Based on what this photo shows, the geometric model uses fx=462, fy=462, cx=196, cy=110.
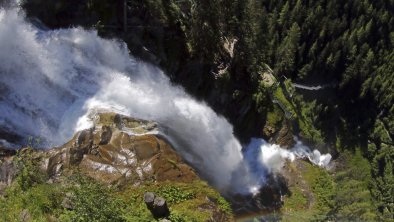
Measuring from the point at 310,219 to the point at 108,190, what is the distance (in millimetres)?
15650

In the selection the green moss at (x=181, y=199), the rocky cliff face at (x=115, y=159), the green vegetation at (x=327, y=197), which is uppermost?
the rocky cliff face at (x=115, y=159)

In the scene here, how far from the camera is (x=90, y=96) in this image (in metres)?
27.4

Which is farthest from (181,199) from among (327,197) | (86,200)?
(327,197)

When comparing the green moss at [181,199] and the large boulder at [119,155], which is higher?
the large boulder at [119,155]

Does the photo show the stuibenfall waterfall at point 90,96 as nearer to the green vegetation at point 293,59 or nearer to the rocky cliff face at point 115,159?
the rocky cliff face at point 115,159

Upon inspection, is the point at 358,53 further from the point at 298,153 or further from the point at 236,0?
the point at 236,0

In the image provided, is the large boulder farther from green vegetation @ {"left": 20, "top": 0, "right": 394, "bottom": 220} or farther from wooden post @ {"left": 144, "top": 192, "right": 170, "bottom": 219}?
green vegetation @ {"left": 20, "top": 0, "right": 394, "bottom": 220}

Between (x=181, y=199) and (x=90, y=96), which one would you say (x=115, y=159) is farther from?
(x=90, y=96)

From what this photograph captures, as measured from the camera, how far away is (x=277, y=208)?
33281 mm

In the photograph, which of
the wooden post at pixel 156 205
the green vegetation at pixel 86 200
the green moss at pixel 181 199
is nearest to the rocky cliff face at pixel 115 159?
the green moss at pixel 181 199

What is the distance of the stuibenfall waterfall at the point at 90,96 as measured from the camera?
2578cm

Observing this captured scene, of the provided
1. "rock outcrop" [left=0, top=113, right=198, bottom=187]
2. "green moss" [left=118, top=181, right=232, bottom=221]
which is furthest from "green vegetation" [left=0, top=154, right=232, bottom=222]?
"rock outcrop" [left=0, top=113, right=198, bottom=187]

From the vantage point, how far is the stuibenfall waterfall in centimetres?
2578

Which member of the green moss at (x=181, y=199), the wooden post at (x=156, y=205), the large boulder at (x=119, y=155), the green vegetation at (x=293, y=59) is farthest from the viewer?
the green vegetation at (x=293, y=59)
